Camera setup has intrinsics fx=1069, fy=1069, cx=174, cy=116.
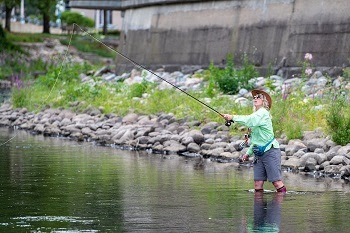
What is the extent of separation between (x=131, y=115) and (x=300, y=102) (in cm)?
562


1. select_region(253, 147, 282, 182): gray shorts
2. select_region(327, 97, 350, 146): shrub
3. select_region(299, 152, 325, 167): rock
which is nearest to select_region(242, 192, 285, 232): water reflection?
select_region(253, 147, 282, 182): gray shorts

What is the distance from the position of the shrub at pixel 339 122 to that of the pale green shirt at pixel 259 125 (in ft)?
13.2

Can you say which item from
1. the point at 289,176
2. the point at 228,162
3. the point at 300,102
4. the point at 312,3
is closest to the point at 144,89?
the point at 312,3

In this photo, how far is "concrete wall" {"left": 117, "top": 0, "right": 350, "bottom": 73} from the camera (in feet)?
94.7

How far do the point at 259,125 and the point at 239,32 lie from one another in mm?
18116

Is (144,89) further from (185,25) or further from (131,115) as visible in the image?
(185,25)

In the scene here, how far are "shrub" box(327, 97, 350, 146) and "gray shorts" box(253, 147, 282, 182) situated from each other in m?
4.03

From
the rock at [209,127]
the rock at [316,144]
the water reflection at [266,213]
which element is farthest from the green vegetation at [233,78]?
the water reflection at [266,213]

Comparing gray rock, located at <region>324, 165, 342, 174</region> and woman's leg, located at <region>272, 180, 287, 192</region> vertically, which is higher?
gray rock, located at <region>324, 165, 342, 174</region>

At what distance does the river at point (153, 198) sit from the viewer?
40.5 ft

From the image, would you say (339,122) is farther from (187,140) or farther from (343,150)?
(187,140)

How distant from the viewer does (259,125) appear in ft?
50.2

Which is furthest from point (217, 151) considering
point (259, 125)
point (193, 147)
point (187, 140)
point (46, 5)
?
point (46, 5)

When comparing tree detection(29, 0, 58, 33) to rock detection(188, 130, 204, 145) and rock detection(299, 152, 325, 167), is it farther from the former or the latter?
rock detection(299, 152, 325, 167)
